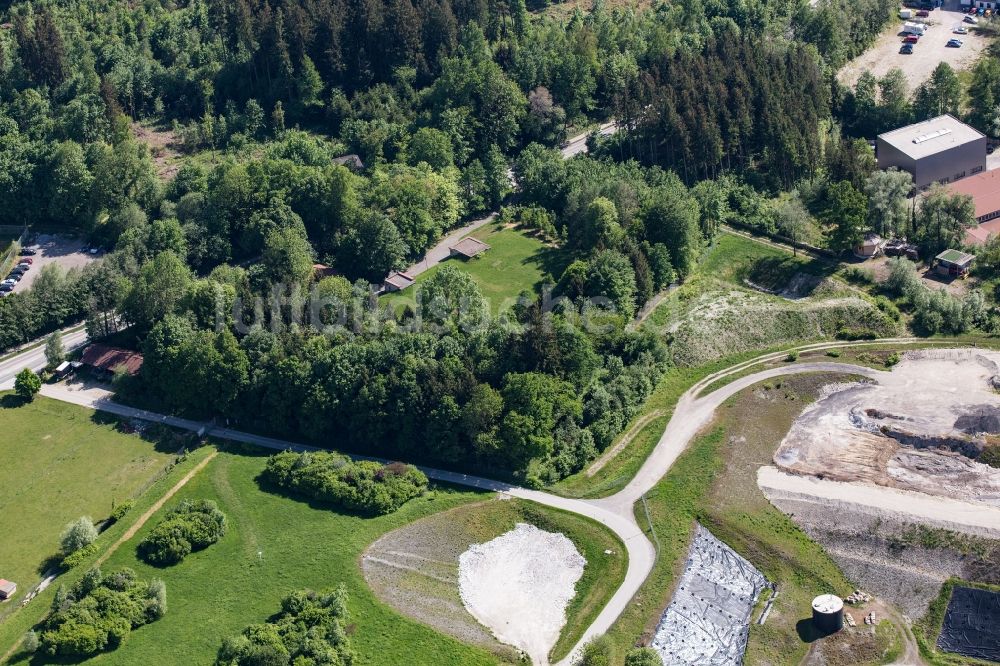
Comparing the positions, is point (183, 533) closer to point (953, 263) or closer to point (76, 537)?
point (76, 537)

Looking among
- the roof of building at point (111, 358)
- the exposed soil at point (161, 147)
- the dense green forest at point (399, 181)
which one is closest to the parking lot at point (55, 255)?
the dense green forest at point (399, 181)

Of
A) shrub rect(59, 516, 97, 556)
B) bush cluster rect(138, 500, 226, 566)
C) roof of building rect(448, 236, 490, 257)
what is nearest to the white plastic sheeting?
bush cluster rect(138, 500, 226, 566)

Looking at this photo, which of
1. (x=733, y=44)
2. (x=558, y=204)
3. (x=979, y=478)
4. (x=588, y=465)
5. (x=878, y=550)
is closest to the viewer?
(x=878, y=550)

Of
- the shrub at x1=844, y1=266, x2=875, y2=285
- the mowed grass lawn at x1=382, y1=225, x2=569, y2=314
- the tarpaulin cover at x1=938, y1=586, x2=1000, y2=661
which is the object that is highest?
the mowed grass lawn at x1=382, y1=225, x2=569, y2=314

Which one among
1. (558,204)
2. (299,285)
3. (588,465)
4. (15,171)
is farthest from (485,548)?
(15,171)

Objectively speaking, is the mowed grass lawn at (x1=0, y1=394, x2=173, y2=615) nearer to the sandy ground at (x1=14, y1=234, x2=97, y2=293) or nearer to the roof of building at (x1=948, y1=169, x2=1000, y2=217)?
the sandy ground at (x1=14, y1=234, x2=97, y2=293)

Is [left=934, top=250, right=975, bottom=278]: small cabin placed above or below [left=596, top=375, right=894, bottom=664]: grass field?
above

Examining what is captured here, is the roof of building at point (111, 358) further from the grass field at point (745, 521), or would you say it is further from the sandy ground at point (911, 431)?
the sandy ground at point (911, 431)

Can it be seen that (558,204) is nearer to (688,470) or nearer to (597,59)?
(597,59)
